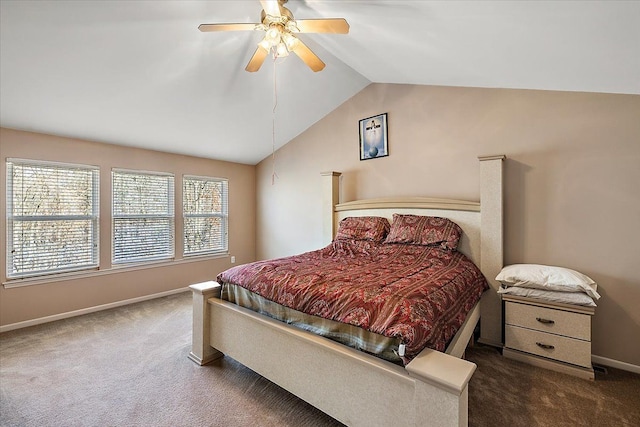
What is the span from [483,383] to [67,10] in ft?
12.9

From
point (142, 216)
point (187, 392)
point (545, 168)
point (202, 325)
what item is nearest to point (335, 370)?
point (187, 392)

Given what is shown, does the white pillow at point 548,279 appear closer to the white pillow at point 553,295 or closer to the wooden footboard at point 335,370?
the white pillow at point 553,295

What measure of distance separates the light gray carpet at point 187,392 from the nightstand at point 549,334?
84 millimetres

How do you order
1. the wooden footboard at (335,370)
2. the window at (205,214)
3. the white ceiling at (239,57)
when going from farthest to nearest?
the window at (205,214)
the white ceiling at (239,57)
the wooden footboard at (335,370)

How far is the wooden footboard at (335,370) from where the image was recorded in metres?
1.18

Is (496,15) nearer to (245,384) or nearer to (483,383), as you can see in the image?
(483,383)

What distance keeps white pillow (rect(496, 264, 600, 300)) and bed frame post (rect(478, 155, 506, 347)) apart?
242 millimetres

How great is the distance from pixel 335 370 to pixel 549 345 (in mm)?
1817

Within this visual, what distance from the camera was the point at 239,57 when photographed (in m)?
2.88

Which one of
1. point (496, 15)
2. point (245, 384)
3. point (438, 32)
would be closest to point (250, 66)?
point (438, 32)

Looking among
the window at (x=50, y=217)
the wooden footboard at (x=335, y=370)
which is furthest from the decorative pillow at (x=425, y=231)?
the window at (x=50, y=217)

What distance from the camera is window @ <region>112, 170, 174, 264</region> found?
379 cm

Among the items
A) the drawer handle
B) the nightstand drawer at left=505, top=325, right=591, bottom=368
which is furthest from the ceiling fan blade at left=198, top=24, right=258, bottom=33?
the drawer handle

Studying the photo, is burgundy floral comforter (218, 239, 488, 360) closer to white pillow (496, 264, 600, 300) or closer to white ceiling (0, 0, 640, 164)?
white pillow (496, 264, 600, 300)
